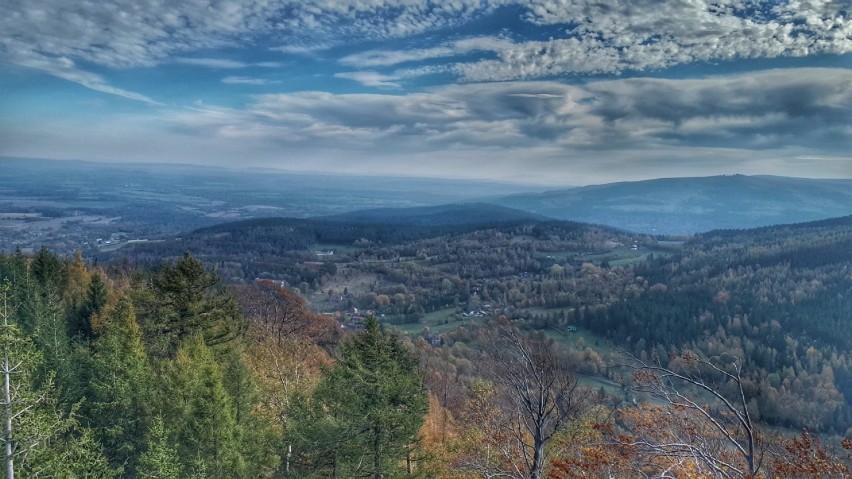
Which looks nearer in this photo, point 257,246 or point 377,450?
point 377,450

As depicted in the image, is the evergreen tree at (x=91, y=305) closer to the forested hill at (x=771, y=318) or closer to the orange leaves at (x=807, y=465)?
the orange leaves at (x=807, y=465)

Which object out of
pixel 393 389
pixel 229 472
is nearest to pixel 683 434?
pixel 393 389

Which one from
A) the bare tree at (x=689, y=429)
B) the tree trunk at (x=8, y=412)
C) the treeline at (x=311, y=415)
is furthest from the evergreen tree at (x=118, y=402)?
the bare tree at (x=689, y=429)

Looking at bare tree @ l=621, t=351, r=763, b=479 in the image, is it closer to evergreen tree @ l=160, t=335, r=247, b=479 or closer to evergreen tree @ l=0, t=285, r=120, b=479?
evergreen tree @ l=0, t=285, r=120, b=479

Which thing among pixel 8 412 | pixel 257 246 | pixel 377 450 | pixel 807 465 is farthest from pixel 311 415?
pixel 257 246

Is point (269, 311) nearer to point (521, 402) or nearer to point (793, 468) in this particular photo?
point (521, 402)

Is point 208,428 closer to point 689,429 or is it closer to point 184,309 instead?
point 184,309

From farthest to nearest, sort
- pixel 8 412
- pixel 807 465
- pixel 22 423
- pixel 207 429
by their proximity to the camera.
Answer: pixel 207 429 < pixel 22 423 < pixel 8 412 < pixel 807 465
